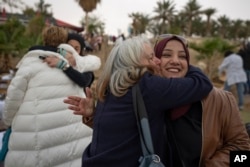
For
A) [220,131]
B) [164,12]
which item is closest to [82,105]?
[220,131]

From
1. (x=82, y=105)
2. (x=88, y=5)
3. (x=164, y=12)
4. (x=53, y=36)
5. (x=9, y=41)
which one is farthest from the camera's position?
(x=164, y=12)

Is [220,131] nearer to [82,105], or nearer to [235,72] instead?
[82,105]

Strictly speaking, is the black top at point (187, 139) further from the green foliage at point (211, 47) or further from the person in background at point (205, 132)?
the green foliage at point (211, 47)

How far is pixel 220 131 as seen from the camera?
174 cm

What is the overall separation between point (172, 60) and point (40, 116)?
1.35 meters

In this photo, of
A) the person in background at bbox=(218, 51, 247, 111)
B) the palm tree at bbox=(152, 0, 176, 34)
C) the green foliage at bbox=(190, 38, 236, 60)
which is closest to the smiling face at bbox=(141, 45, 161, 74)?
the person in background at bbox=(218, 51, 247, 111)

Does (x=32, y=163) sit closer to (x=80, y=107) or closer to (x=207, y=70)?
(x=80, y=107)

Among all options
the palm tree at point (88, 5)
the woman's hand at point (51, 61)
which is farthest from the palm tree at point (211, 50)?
the palm tree at point (88, 5)

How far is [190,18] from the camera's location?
2201 inches

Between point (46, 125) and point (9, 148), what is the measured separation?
440 mm

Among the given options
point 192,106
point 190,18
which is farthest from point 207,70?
point 190,18

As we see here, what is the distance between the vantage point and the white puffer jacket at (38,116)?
2.70 m

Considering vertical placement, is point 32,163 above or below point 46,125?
below

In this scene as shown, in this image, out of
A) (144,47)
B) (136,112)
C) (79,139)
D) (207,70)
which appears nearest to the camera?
(136,112)
